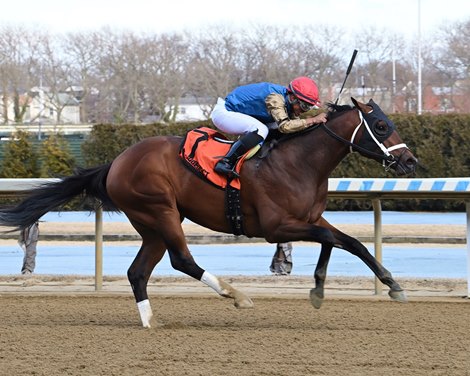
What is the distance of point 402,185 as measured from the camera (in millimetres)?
8977

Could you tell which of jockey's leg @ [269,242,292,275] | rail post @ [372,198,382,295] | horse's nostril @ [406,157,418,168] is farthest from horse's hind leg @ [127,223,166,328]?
jockey's leg @ [269,242,292,275]

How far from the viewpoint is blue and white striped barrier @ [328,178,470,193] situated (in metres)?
8.81

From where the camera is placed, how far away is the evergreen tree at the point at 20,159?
935 inches

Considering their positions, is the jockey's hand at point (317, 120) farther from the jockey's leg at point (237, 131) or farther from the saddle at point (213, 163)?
the saddle at point (213, 163)

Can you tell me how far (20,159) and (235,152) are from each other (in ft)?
57.2

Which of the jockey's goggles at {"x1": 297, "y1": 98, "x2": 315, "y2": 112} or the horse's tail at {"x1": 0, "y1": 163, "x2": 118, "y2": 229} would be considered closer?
the jockey's goggles at {"x1": 297, "y1": 98, "x2": 315, "y2": 112}

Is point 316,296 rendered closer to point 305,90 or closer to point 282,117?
point 282,117

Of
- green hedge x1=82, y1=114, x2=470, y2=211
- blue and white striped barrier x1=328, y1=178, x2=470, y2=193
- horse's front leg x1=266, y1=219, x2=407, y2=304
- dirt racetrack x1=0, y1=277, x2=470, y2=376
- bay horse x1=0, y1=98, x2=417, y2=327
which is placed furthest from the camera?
green hedge x1=82, y1=114, x2=470, y2=211

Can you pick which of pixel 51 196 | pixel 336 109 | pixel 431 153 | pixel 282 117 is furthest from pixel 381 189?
pixel 431 153

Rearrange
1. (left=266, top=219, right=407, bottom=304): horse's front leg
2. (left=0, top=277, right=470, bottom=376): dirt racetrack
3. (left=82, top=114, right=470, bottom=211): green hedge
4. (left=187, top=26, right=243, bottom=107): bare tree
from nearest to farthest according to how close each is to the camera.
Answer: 1. (left=0, top=277, right=470, bottom=376): dirt racetrack
2. (left=266, top=219, right=407, bottom=304): horse's front leg
3. (left=82, top=114, right=470, bottom=211): green hedge
4. (left=187, top=26, right=243, bottom=107): bare tree

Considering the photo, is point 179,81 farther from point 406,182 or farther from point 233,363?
point 233,363

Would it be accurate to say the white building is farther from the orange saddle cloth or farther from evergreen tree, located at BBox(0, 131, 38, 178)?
the orange saddle cloth

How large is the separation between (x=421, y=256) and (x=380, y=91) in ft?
127

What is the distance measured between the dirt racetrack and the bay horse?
1.33 ft
